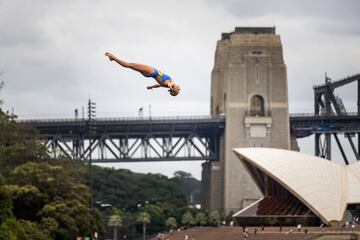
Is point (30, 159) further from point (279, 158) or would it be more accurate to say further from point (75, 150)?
point (75, 150)

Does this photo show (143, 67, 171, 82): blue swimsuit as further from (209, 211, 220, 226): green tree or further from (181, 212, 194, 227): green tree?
(181, 212, 194, 227): green tree

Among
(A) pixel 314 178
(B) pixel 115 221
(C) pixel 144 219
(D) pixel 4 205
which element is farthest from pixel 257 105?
(D) pixel 4 205

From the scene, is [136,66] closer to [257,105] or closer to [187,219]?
[187,219]

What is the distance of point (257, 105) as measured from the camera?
14650 cm

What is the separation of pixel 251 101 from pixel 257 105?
0.87m

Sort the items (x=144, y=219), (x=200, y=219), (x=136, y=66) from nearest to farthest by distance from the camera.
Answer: (x=136, y=66), (x=200, y=219), (x=144, y=219)

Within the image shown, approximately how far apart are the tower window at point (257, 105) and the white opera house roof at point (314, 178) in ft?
73.3

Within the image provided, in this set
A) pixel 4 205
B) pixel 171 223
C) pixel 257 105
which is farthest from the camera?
pixel 257 105

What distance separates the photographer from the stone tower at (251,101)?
144 m

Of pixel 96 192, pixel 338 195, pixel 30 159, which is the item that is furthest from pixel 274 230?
pixel 96 192

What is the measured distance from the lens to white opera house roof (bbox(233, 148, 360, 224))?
114938mm

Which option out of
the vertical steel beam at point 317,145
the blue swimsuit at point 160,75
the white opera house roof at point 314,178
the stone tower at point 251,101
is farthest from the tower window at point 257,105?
the blue swimsuit at point 160,75

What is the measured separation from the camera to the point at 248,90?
Answer: 145875 millimetres

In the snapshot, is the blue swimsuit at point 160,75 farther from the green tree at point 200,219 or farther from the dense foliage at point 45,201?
the green tree at point 200,219
